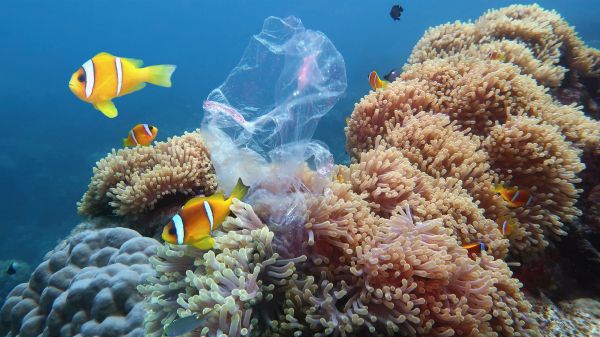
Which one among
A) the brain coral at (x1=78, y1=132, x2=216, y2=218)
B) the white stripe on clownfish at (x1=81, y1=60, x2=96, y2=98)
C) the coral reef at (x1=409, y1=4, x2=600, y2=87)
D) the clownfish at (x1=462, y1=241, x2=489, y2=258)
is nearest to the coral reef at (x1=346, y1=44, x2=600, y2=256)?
the clownfish at (x1=462, y1=241, x2=489, y2=258)

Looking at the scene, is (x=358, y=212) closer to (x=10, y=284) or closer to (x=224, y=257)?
(x=224, y=257)

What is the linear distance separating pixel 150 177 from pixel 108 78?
97cm

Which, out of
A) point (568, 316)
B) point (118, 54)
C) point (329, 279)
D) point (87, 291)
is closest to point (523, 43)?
point (568, 316)

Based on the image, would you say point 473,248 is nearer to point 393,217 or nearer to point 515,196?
point 393,217

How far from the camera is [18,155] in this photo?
22031 millimetres

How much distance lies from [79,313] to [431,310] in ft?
8.54

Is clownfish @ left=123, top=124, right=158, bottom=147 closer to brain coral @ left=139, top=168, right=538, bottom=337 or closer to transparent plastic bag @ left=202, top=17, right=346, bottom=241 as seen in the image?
transparent plastic bag @ left=202, top=17, right=346, bottom=241

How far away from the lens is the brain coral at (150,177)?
3.34m

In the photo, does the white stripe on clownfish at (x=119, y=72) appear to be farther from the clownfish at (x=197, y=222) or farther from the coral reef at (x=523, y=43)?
the coral reef at (x=523, y=43)

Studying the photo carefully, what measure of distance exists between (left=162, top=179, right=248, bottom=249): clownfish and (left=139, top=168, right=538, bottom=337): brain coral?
0.09 metres

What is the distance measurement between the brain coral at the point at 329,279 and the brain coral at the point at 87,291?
0.69 metres

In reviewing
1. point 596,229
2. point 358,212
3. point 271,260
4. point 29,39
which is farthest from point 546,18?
point 29,39

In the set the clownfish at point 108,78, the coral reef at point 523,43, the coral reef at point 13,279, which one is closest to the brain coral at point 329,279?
the clownfish at point 108,78

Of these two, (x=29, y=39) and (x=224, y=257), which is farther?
(x=29, y=39)
